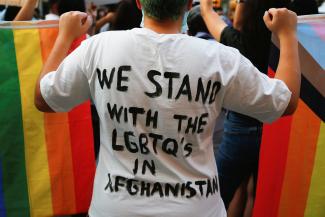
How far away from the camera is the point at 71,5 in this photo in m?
3.91

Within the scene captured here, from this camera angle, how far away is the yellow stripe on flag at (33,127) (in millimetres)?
2342

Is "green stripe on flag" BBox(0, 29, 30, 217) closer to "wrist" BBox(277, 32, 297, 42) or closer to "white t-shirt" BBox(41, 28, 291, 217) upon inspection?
"white t-shirt" BBox(41, 28, 291, 217)

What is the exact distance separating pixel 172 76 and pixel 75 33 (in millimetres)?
445

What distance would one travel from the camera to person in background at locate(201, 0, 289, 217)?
8.27 feet

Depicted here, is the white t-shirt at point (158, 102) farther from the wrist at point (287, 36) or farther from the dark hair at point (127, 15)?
the dark hair at point (127, 15)

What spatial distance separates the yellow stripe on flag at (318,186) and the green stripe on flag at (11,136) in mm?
1458

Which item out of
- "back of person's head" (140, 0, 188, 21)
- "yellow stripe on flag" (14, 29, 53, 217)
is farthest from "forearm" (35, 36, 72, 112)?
"yellow stripe on flag" (14, 29, 53, 217)

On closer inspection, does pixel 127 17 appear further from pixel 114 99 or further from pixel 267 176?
pixel 114 99

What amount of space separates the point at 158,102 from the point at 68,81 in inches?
11.6

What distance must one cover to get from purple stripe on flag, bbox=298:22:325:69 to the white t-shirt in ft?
2.84

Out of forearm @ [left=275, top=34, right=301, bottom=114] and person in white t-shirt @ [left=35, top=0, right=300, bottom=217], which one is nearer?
person in white t-shirt @ [left=35, top=0, right=300, bottom=217]

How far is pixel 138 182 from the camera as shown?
144 centimetres

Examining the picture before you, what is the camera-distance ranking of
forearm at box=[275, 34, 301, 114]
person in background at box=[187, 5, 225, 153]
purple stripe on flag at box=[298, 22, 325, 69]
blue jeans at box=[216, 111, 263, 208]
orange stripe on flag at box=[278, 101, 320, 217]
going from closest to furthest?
forearm at box=[275, 34, 301, 114]
purple stripe on flag at box=[298, 22, 325, 69]
orange stripe on flag at box=[278, 101, 320, 217]
blue jeans at box=[216, 111, 263, 208]
person in background at box=[187, 5, 225, 153]

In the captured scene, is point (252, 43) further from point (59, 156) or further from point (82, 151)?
point (59, 156)
